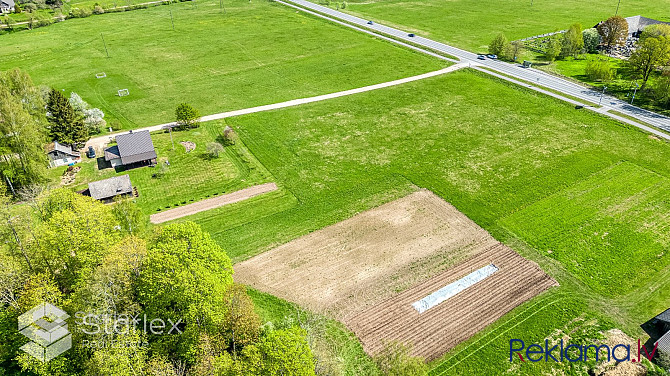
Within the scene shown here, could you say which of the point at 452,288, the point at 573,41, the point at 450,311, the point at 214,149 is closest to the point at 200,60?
the point at 214,149

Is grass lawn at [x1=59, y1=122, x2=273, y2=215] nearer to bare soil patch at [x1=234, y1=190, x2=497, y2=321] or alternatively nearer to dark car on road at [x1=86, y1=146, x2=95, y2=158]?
dark car on road at [x1=86, y1=146, x2=95, y2=158]

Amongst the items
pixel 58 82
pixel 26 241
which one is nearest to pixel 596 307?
pixel 26 241

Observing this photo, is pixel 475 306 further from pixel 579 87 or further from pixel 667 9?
pixel 667 9

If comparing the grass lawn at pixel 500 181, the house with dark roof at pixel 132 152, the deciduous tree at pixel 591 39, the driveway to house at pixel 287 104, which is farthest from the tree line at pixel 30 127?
the deciduous tree at pixel 591 39

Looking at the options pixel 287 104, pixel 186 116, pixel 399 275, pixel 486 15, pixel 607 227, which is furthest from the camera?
pixel 486 15

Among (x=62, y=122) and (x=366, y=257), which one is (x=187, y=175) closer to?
(x=62, y=122)

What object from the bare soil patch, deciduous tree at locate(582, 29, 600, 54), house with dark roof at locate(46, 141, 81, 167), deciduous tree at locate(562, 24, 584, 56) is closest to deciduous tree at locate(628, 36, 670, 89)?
deciduous tree at locate(562, 24, 584, 56)

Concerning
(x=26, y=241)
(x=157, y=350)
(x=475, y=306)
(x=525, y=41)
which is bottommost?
(x=475, y=306)
